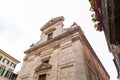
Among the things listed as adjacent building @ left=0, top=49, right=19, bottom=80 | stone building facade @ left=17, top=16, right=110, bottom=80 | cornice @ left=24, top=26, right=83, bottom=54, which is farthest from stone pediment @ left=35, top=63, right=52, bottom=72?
adjacent building @ left=0, top=49, right=19, bottom=80

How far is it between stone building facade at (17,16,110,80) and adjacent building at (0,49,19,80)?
12.3 meters

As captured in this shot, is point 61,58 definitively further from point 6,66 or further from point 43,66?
point 6,66

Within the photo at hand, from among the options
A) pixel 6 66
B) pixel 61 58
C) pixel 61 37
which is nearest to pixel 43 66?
pixel 61 58

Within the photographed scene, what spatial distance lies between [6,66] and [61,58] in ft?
67.0

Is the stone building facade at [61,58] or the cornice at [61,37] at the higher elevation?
the cornice at [61,37]

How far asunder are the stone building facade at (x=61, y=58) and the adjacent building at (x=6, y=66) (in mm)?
12346

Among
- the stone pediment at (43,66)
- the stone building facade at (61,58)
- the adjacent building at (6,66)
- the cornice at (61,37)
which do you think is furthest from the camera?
the adjacent building at (6,66)

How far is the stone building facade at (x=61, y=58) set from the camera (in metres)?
12.6

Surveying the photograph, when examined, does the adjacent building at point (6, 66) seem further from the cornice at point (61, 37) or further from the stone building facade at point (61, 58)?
the cornice at point (61, 37)

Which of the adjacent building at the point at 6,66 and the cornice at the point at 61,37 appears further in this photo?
the adjacent building at the point at 6,66

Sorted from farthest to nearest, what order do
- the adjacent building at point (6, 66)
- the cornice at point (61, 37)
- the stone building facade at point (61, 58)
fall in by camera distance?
1. the adjacent building at point (6, 66)
2. the cornice at point (61, 37)
3. the stone building facade at point (61, 58)

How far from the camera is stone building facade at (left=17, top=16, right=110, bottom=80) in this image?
12.6 m

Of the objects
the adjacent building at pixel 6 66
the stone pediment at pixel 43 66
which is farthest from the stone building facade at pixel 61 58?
the adjacent building at pixel 6 66

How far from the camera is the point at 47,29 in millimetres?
20641
